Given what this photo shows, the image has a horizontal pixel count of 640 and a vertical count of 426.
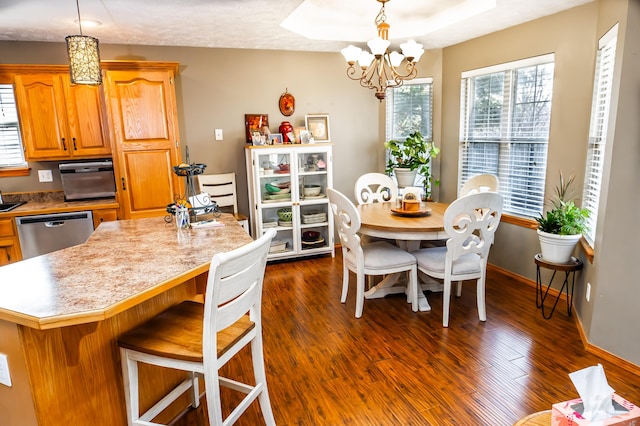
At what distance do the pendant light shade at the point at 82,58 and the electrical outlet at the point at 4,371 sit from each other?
5.50 ft

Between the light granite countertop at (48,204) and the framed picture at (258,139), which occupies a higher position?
the framed picture at (258,139)

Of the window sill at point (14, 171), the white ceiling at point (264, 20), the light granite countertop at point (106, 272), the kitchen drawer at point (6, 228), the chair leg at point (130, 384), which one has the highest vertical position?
the white ceiling at point (264, 20)

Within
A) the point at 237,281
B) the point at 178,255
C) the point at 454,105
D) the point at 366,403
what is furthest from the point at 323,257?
the point at 237,281

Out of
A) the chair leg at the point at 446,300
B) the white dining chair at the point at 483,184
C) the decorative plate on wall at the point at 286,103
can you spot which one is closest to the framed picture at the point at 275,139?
the decorative plate on wall at the point at 286,103

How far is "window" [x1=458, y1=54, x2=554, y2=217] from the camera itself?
136 inches

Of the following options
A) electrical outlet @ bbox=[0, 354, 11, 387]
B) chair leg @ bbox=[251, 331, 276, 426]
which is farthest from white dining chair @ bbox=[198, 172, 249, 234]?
electrical outlet @ bbox=[0, 354, 11, 387]

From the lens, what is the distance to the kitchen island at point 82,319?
4.23ft

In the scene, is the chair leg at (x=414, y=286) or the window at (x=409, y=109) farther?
the window at (x=409, y=109)

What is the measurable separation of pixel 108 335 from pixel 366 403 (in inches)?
51.8

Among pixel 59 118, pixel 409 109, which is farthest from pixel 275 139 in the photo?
pixel 59 118

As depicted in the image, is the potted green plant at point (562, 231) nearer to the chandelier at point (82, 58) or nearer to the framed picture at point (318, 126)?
the framed picture at point (318, 126)

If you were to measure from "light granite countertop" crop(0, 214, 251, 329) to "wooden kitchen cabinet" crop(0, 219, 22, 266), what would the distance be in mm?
1814

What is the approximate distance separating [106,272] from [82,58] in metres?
1.48

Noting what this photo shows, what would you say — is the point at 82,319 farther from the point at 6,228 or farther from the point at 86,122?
the point at 86,122
